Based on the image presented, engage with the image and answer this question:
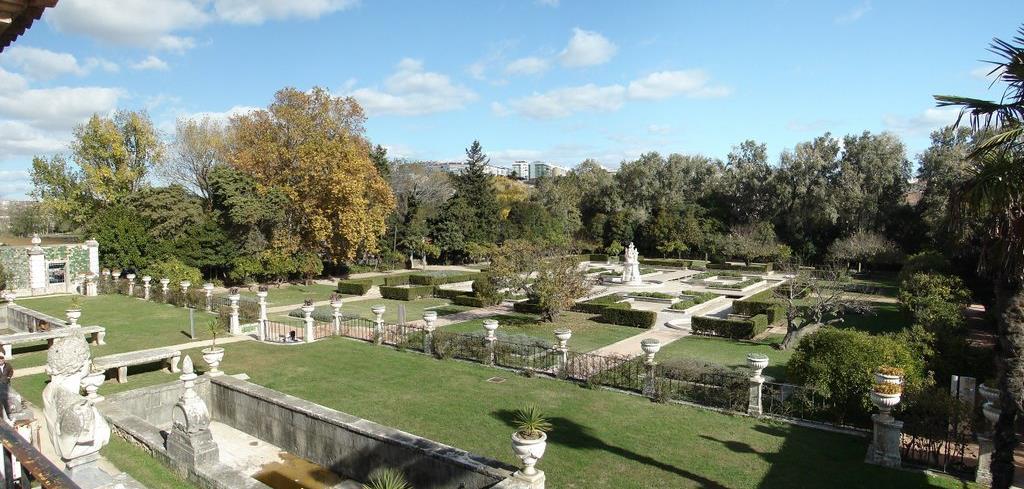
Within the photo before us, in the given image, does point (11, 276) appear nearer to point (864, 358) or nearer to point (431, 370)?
point (431, 370)

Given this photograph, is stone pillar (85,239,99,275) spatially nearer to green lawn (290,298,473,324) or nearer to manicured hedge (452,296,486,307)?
green lawn (290,298,473,324)

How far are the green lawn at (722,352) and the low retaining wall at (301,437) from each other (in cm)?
979

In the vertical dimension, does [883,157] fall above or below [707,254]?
above

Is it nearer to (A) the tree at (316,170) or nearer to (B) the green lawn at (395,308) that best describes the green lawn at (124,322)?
(B) the green lawn at (395,308)

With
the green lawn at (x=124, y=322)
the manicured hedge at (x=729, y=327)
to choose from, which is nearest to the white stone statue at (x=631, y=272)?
the manicured hedge at (x=729, y=327)

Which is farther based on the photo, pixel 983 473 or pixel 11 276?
pixel 11 276

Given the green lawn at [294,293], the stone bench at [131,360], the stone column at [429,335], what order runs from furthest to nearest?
the green lawn at [294,293] < the stone column at [429,335] < the stone bench at [131,360]

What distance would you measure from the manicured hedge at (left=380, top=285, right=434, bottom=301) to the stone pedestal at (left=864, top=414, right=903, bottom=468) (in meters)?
23.9

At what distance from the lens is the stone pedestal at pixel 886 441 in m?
9.05

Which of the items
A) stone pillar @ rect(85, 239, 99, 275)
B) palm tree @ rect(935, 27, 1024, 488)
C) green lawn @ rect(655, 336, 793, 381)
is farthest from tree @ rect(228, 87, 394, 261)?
palm tree @ rect(935, 27, 1024, 488)

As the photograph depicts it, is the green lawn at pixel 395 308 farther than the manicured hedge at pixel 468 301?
No

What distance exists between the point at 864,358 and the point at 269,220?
106 ft

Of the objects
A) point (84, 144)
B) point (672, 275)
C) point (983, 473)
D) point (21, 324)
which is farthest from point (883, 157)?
point (84, 144)

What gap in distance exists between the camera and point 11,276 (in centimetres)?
2831
